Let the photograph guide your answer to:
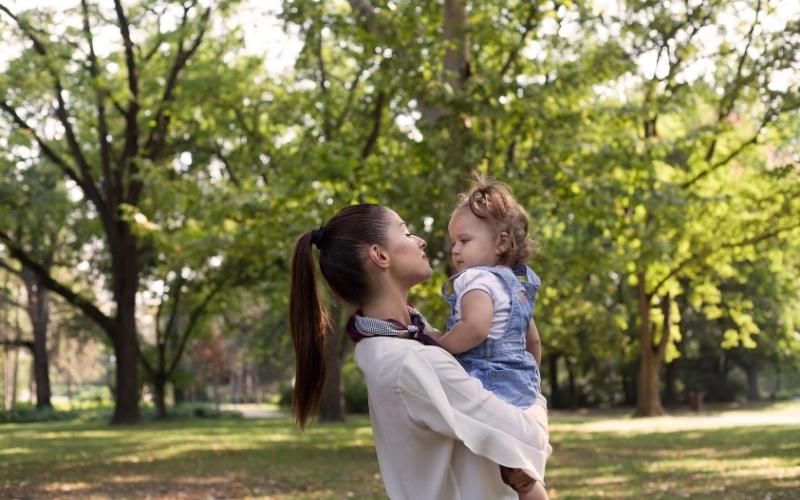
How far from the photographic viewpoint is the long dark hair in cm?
318

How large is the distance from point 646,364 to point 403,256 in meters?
32.5

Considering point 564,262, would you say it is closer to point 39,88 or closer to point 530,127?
point 530,127

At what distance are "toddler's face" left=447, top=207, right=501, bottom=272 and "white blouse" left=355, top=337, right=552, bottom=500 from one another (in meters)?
0.47

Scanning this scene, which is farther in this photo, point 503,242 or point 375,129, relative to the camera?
point 375,129

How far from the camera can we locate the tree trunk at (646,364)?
33906mm

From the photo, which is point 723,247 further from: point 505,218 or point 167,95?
point 505,218

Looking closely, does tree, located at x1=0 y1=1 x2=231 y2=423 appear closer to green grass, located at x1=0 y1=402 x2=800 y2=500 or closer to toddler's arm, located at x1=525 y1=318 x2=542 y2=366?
green grass, located at x1=0 y1=402 x2=800 y2=500

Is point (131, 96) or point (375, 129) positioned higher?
point (131, 96)

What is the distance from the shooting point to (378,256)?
316cm

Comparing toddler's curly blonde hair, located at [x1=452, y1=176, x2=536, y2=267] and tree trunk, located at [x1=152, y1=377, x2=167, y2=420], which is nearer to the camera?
toddler's curly blonde hair, located at [x1=452, y1=176, x2=536, y2=267]

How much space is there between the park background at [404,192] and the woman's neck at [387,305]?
0.86 m

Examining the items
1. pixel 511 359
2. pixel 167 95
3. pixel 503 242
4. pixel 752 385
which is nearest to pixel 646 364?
pixel 167 95

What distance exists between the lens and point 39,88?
79.4ft

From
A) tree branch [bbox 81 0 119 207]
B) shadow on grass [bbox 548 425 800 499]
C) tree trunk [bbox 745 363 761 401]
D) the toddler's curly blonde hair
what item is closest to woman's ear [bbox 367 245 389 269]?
the toddler's curly blonde hair
